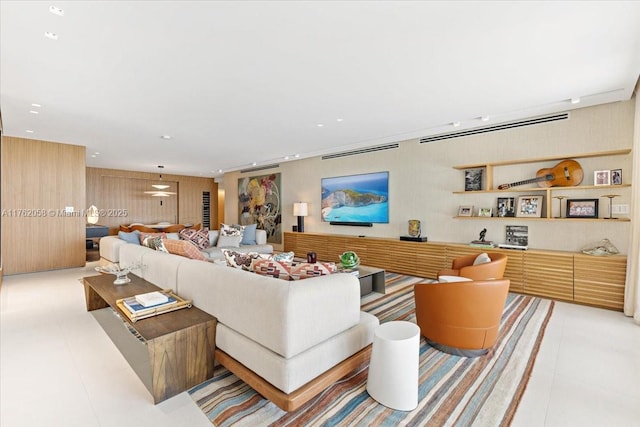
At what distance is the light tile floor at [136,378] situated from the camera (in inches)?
69.4

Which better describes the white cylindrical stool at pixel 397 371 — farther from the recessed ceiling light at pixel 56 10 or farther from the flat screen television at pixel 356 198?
the flat screen television at pixel 356 198

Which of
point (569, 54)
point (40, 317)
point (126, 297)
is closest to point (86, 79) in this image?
point (126, 297)

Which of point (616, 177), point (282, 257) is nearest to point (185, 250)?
point (282, 257)

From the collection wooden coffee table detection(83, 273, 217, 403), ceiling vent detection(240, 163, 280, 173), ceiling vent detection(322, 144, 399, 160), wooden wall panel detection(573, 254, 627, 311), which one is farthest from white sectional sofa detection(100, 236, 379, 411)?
ceiling vent detection(240, 163, 280, 173)

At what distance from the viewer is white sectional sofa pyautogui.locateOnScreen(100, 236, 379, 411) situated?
1.70 metres

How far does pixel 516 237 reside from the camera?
4516 mm

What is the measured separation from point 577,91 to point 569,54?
1.09m

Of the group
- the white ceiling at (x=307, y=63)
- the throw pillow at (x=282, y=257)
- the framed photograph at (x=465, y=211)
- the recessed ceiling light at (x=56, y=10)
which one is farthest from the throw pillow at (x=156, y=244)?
the framed photograph at (x=465, y=211)

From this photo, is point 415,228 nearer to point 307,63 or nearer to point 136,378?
point 307,63

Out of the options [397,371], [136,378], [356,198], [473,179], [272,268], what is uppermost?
[473,179]

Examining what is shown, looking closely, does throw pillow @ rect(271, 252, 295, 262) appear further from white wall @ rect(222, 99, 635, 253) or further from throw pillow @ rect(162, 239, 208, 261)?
white wall @ rect(222, 99, 635, 253)

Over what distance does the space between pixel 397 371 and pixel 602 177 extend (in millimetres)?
3943

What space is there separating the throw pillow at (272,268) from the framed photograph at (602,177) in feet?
13.7

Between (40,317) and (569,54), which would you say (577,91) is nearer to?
(569,54)
